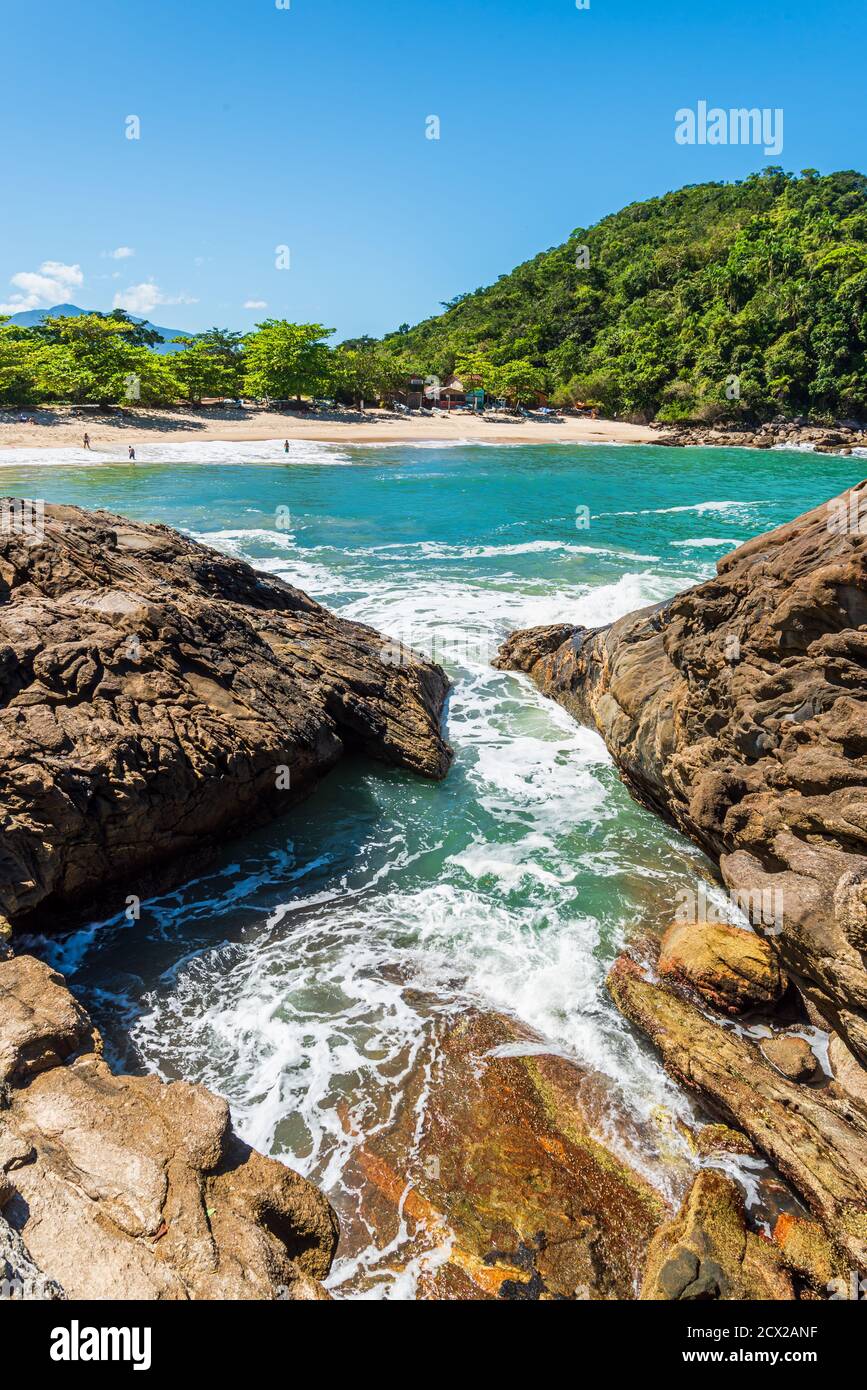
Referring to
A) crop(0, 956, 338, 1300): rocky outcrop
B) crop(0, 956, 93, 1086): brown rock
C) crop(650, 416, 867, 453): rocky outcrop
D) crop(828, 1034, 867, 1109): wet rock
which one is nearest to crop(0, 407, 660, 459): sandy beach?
crop(650, 416, 867, 453): rocky outcrop

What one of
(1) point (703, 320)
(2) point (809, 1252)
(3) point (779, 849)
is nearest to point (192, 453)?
(3) point (779, 849)

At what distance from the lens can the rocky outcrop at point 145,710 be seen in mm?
6469

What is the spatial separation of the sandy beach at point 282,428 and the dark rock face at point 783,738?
45.3 m

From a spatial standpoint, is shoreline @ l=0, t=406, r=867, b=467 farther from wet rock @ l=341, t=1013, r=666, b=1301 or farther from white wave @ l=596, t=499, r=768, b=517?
wet rock @ l=341, t=1013, r=666, b=1301

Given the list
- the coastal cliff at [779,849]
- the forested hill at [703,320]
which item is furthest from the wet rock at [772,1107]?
the forested hill at [703,320]

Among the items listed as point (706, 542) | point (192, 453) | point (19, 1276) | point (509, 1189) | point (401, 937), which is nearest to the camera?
point (19, 1276)

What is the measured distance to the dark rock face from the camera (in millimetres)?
5656

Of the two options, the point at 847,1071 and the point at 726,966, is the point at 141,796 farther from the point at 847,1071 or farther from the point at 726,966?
the point at 847,1071

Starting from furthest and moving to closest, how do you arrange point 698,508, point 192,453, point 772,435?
point 772,435
point 192,453
point 698,508

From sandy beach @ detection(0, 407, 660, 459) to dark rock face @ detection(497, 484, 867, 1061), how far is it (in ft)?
149

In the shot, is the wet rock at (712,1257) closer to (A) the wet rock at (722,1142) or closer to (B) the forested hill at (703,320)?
(A) the wet rock at (722,1142)

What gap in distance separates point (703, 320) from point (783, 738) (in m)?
84.8

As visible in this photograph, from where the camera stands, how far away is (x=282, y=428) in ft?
193
